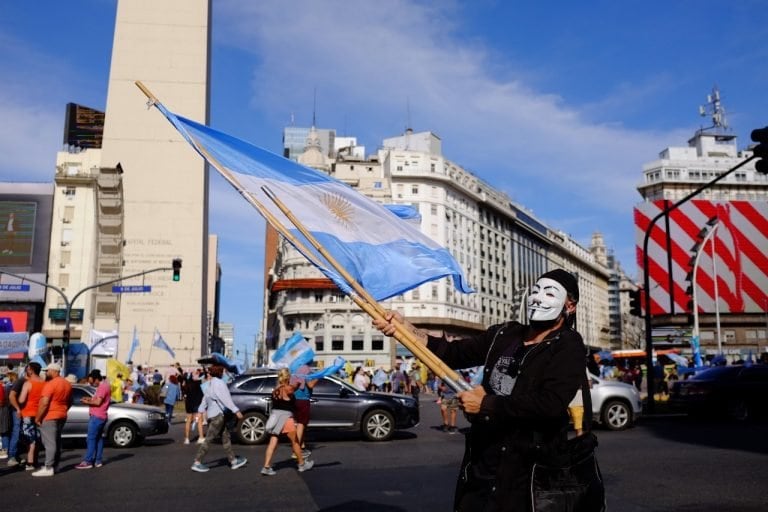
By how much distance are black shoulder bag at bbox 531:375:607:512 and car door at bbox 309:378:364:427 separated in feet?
41.2

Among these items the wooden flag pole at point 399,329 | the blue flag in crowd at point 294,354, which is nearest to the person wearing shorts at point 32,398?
the blue flag in crowd at point 294,354

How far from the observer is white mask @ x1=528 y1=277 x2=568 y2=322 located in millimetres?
3535

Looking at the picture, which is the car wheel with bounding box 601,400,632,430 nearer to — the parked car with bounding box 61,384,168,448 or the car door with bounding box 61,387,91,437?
the parked car with bounding box 61,384,168,448

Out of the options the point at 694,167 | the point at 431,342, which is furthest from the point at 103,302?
the point at 694,167

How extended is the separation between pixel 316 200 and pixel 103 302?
34.4 meters

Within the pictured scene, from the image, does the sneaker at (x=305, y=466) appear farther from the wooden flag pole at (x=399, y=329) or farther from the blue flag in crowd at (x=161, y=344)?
the blue flag in crowd at (x=161, y=344)

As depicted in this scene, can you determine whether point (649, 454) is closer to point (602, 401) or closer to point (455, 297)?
point (602, 401)

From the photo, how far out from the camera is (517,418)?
322 centimetres

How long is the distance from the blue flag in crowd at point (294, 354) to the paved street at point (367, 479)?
12.7 feet

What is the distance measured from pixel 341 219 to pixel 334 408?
9.82 meters

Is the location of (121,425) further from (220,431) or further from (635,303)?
(635,303)

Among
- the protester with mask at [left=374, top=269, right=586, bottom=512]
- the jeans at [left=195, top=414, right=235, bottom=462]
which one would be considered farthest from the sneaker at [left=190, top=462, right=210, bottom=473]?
the protester with mask at [left=374, top=269, right=586, bottom=512]

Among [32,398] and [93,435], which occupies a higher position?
[32,398]

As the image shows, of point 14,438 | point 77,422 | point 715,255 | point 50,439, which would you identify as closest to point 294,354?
point 77,422
